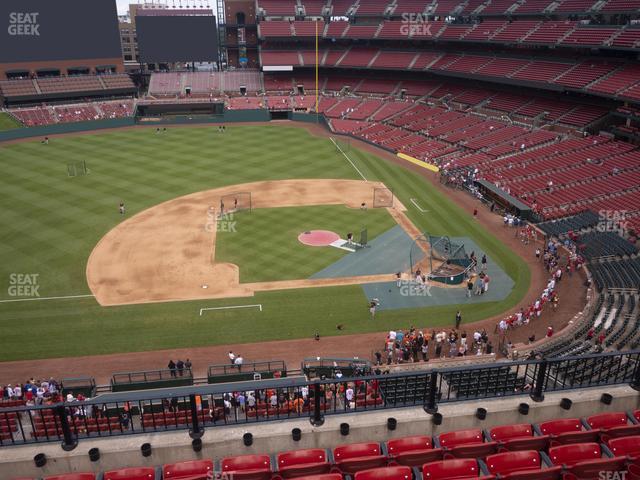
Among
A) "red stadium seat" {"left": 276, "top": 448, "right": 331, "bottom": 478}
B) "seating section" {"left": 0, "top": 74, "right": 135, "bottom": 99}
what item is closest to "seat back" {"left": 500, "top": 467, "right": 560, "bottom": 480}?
"red stadium seat" {"left": 276, "top": 448, "right": 331, "bottom": 478}

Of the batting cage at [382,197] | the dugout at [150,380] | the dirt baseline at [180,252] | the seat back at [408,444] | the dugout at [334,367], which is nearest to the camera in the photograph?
the seat back at [408,444]

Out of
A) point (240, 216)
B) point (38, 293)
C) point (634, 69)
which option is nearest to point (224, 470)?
point (38, 293)

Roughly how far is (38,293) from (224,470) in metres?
26.7

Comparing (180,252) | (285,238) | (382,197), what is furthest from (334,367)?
(382,197)

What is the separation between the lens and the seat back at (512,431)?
444 inches

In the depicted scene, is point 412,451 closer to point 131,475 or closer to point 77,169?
point 131,475

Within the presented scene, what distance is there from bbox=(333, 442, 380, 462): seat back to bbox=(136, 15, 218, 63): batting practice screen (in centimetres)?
9301

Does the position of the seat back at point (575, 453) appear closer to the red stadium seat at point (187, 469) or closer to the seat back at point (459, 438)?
the seat back at point (459, 438)

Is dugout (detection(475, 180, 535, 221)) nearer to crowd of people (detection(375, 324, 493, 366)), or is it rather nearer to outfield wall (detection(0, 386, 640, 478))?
crowd of people (detection(375, 324, 493, 366))

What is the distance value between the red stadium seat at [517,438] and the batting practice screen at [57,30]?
93.9m

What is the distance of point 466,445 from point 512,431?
4.88ft

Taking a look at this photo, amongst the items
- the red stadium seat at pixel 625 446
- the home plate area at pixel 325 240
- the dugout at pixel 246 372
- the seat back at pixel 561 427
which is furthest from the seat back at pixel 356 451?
the home plate area at pixel 325 240

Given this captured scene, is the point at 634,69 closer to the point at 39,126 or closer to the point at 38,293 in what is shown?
the point at 38,293

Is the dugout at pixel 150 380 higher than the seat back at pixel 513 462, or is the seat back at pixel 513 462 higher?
the seat back at pixel 513 462
